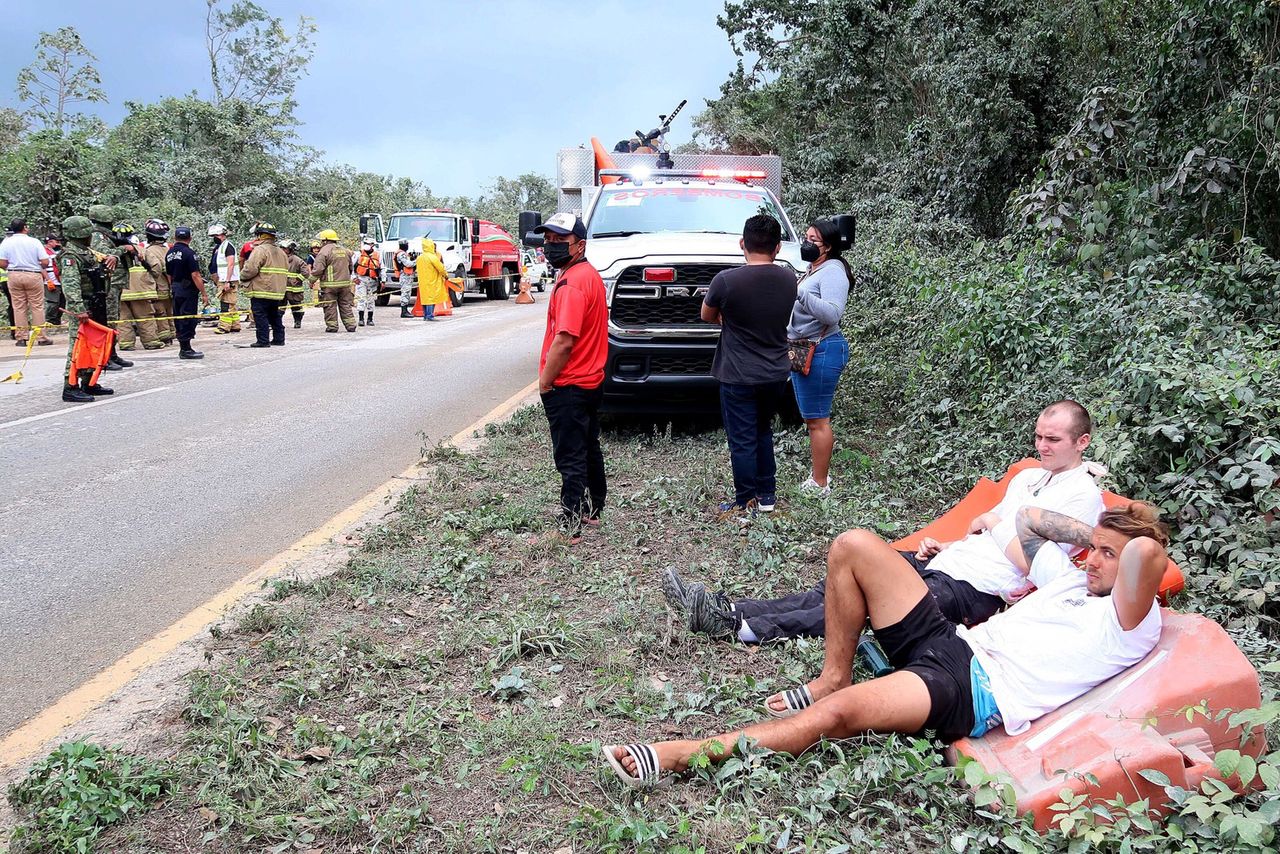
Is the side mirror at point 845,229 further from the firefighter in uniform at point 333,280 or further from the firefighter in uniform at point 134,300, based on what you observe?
the firefighter in uniform at point 333,280

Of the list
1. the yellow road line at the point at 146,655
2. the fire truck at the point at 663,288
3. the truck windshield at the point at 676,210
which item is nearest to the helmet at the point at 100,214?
the fire truck at the point at 663,288

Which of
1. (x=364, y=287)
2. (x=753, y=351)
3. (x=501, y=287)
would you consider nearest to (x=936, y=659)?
(x=753, y=351)

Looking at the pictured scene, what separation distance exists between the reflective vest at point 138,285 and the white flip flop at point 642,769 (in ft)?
47.0

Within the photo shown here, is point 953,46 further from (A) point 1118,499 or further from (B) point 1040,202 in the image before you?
(A) point 1118,499

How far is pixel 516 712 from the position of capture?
11.6ft

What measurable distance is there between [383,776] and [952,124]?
1347cm

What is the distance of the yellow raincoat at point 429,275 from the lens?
20.7m

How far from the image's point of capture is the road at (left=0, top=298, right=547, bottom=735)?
15.0 feet

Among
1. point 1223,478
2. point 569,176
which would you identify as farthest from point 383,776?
point 569,176

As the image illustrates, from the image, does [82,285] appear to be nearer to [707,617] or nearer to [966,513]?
[707,617]

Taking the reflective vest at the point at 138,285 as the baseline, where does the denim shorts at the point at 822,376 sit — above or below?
below

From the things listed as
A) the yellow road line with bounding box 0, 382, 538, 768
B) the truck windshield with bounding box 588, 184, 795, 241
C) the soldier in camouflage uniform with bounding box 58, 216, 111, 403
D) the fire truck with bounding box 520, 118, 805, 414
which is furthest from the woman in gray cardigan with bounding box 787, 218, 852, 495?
the soldier in camouflage uniform with bounding box 58, 216, 111, 403

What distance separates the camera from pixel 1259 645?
3.59 metres

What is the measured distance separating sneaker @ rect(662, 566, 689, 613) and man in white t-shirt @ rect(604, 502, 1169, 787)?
858 mm
